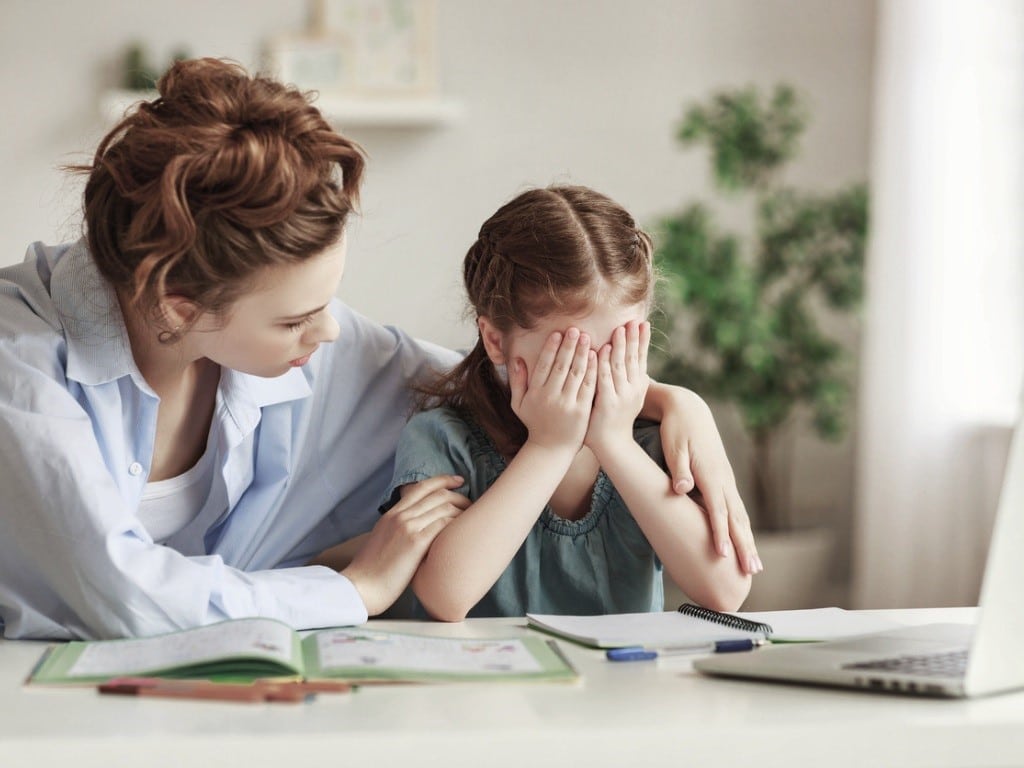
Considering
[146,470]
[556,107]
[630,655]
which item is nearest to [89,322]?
[146,470]

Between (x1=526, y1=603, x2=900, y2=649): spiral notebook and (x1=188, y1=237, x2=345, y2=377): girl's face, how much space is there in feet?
1.16

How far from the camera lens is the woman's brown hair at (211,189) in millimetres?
1061

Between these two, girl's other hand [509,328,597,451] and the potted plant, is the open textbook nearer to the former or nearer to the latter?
girl's other hand [509,328,597,451]

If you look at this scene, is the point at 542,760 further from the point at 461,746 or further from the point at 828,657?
the point at 828,657

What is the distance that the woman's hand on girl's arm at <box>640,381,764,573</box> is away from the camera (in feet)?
4.06

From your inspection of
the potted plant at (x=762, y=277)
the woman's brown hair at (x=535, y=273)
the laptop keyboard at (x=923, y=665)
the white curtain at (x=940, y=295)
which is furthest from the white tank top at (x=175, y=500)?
the white curtain at (x=940, y=295)

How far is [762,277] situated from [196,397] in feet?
6.98

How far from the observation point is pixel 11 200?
3.37 metres

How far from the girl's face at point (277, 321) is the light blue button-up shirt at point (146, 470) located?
9 cm

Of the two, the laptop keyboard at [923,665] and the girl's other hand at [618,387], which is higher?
the girl's other hand at [618,387]

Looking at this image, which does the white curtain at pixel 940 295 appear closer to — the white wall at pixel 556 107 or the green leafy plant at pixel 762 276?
the green leafy plant at pixel 762 276

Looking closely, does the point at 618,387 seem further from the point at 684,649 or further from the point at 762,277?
the point at 762,277

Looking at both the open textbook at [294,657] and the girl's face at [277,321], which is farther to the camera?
the girl's face at [277,321]

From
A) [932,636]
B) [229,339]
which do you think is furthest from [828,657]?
[229,339]
